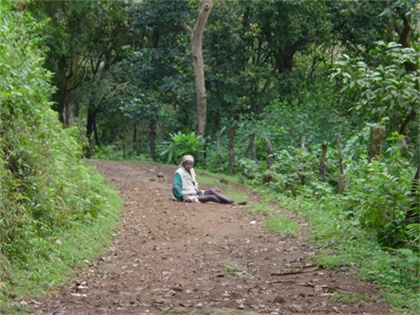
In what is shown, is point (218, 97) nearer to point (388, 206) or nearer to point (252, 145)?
point (252, 145)

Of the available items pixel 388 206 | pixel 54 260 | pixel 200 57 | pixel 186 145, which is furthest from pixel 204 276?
pixel 200 57

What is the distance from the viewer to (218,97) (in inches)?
890

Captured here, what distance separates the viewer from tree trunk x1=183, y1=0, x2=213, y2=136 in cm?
1905

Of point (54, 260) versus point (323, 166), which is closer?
point (54, 260)

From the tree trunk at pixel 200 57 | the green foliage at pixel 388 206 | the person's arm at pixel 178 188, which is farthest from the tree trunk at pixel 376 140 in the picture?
the tree trunk at pixel 200 57

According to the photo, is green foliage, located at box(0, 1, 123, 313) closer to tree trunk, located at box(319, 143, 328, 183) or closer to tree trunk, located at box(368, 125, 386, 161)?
tree trunk, located at box(368, 125, 386, 161)

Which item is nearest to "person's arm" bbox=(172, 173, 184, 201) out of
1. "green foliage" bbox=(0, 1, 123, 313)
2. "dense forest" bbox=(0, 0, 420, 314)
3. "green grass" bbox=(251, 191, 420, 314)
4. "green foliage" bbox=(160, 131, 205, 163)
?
"dense forest" bbox=(0, 0, 420, 314)

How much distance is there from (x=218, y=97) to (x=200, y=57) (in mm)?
2852

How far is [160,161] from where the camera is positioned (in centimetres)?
2205

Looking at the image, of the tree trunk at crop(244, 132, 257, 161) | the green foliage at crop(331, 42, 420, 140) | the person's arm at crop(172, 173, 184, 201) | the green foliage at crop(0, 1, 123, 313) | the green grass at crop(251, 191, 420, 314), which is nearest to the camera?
the green grass at crop(251, 191, 420, 314)

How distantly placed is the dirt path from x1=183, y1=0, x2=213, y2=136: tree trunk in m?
9.96

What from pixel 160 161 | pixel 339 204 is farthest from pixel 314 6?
pixel 339 204

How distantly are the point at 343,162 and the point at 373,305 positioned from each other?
6.96 m

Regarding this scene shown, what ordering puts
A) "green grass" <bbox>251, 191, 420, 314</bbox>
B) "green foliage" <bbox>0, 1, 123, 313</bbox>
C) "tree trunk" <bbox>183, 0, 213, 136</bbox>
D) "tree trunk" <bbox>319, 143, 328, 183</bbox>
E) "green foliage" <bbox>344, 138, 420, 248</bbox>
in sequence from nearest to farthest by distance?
"green grass" <bbox>251, 191, 420, 314</bbox>
"green foliage" <bbox>0, 1, 123, 313</bbox>
"green foliage" <bbox>344, 138, 420, 248</bbox>
"tree trunk" <bbox>319, 143, 328, 183</bbox>
"tree trunk" <bbox>183, 0, 213, 136</bbox>
